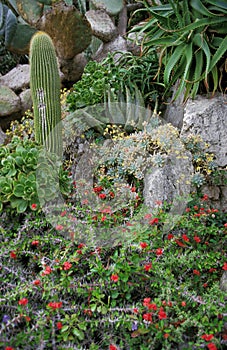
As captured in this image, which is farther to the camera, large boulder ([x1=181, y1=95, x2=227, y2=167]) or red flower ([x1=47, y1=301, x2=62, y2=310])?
large boulder ([x1=181, y1=95, x2=227, y2=167])

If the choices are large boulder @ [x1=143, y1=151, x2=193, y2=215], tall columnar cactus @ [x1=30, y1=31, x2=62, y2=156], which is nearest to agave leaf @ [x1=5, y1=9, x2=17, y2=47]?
tall columnar cactus @ [x1=30, y1=31, x2=62, y2=156]

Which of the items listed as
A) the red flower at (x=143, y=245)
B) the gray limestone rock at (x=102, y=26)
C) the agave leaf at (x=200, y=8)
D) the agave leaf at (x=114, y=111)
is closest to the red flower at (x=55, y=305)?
the red flower at (x=143, y=245)

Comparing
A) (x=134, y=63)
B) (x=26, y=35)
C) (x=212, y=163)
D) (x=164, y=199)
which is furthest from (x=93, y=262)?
(x=26, y=35)

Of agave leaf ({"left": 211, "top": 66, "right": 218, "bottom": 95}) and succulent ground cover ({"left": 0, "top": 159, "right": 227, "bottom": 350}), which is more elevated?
agave leaf ({"left": 211, "top": 66, "right": 218, "bottom": 95})

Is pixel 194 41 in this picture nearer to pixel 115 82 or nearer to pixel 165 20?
pixel 165 20

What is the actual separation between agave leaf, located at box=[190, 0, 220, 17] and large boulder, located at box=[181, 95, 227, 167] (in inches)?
29.1

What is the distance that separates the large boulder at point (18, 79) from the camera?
5414mm

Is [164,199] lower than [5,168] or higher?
lower

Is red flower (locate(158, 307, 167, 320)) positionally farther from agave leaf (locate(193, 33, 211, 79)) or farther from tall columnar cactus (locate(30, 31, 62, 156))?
agave leaf (locate(193, 33, 211, 79))

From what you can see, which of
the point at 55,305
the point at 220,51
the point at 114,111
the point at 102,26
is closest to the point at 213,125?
the point at 220,51

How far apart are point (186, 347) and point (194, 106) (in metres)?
2.26

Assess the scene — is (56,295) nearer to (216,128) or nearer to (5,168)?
(5,168)

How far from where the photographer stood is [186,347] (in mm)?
2062

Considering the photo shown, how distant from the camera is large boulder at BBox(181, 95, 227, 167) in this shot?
11.9 feet
